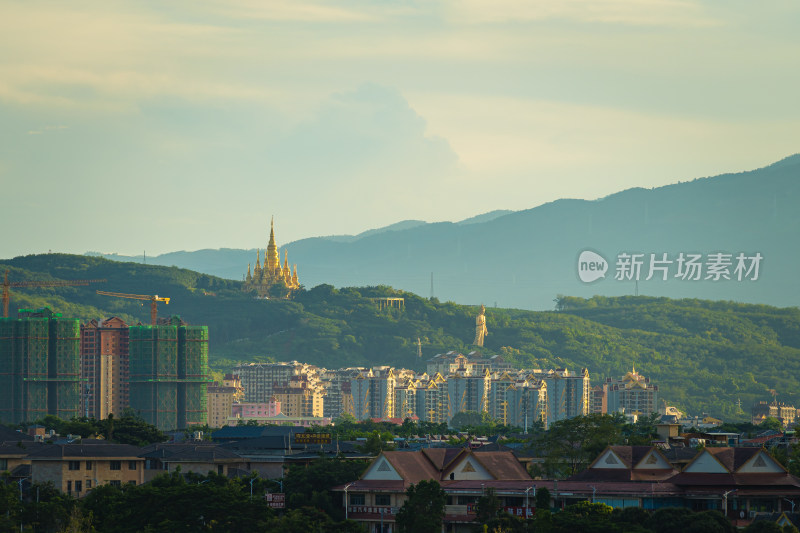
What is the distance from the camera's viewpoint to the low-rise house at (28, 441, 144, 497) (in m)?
85.7

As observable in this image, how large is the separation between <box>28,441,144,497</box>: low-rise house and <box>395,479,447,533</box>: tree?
2482 centimetres

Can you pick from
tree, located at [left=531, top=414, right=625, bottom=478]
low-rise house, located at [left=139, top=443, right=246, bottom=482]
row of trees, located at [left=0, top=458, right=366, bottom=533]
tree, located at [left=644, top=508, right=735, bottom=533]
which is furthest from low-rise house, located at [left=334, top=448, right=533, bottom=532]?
low-rise house, located at [left=139, top=443, right=246, bottom=482]

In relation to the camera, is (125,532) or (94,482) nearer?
(125,532)

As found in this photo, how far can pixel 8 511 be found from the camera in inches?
2913

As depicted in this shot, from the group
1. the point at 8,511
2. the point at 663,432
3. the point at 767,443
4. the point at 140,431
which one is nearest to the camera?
the point at 8,511

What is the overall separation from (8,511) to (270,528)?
1433cm

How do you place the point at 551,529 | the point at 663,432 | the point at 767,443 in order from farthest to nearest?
the point at 767,443 < the point at 663,432 < the point at 551,529

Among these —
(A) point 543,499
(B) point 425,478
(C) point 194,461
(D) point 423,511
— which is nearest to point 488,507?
(A) point 543,499

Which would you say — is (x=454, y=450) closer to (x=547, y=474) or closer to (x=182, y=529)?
(x=547, y=474)

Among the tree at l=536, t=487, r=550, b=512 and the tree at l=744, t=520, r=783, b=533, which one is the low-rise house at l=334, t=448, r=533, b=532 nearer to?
the tree at l=536, t=487, r=550, b=512

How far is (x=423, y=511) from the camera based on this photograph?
67.1 metres

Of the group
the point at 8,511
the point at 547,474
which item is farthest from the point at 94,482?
the point at 547,474

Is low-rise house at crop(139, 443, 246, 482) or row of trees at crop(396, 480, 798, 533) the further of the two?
low-rise house at crop(139, 443, 246, 482)

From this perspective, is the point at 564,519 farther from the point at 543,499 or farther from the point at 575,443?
the point at 575,443
